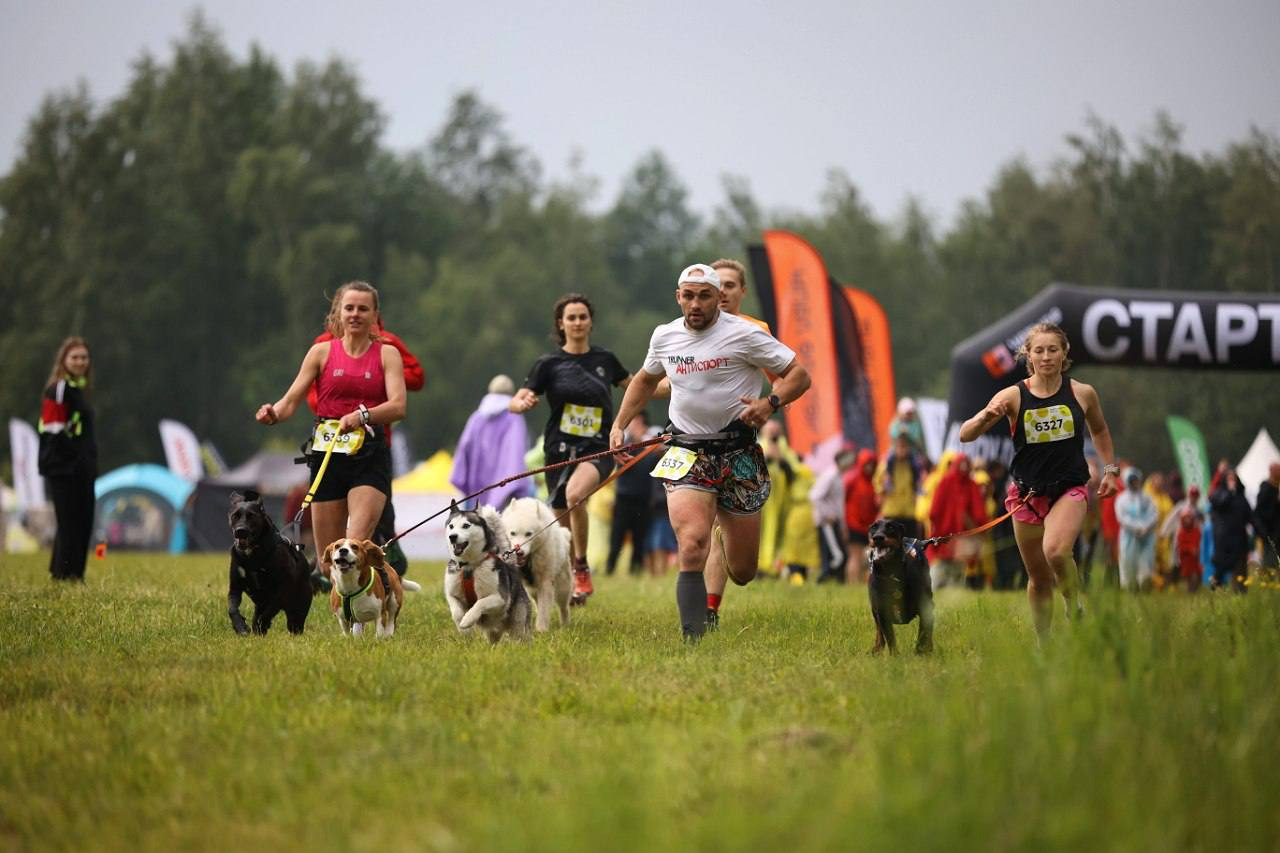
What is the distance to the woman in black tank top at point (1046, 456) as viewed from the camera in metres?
8.58

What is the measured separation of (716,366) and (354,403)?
2389mm

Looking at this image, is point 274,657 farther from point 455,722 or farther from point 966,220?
point 966,220

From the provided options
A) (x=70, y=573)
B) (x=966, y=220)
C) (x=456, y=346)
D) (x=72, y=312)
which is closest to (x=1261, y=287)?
(x=966, y=220)

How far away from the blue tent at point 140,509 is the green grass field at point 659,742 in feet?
102

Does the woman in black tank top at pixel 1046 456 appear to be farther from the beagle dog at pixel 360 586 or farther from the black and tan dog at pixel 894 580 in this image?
the beagle dog at pixel 360 586

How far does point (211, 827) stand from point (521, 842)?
1.15 m

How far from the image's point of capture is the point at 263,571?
884 cm

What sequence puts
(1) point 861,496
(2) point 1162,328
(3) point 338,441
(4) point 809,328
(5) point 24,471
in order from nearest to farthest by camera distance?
1. (3) point 338,441
2. (1) point 861,496
3. (2) point 1162,328
4. (4) point 809,328
5. (5) point 24,471

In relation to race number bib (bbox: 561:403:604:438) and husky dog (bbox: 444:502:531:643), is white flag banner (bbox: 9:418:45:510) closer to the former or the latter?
race number bib (bbox: 561:403:604:438)

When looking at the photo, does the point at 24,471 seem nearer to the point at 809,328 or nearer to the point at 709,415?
the point at 809,328

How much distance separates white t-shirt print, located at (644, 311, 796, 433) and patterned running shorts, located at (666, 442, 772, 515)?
0.62 feet

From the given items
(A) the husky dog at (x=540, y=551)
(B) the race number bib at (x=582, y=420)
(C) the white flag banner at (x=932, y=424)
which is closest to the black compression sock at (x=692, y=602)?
(A) the husky dog at (x=540, y=551)

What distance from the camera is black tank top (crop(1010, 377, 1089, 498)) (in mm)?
8633

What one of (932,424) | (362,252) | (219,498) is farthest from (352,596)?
(362,252)
